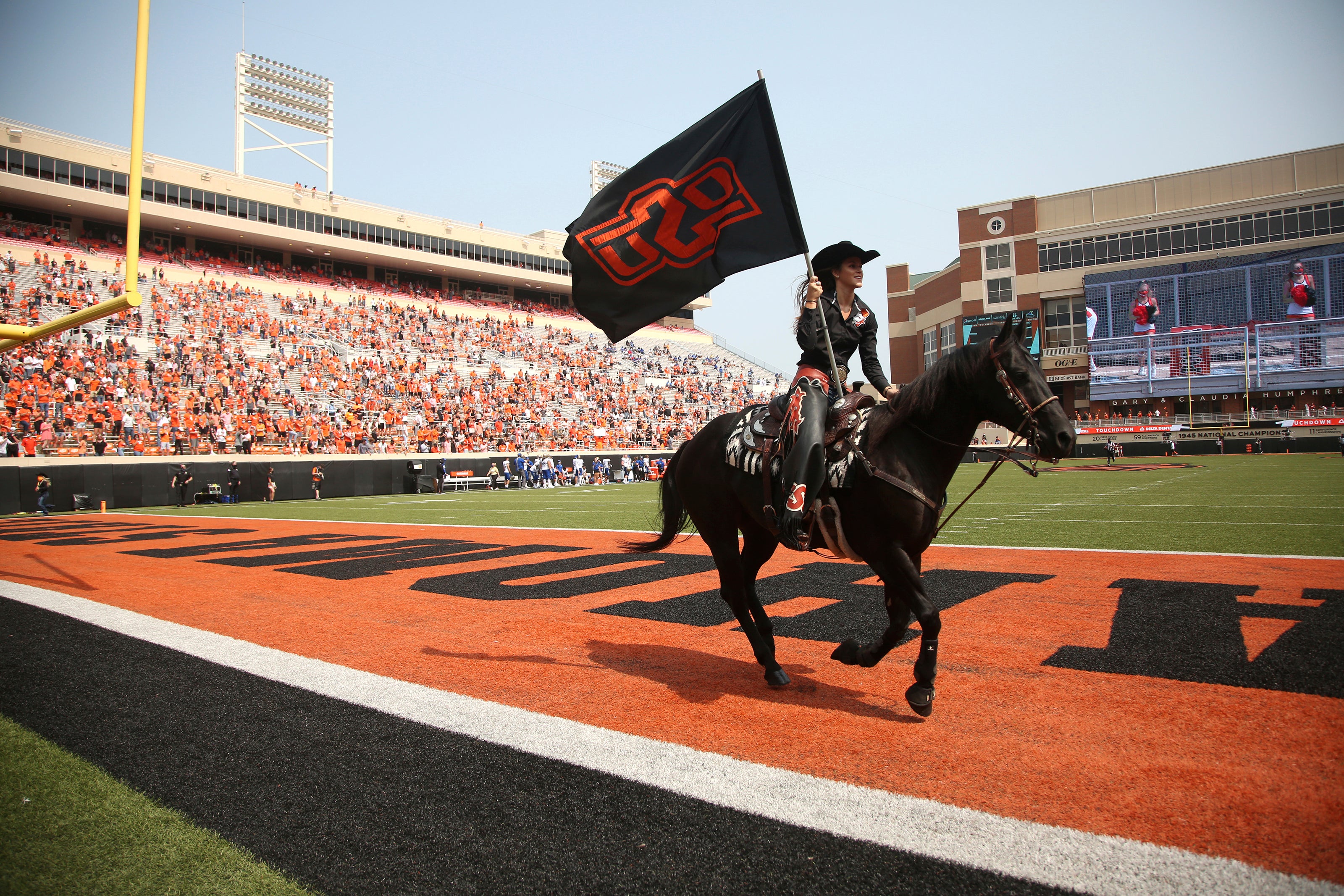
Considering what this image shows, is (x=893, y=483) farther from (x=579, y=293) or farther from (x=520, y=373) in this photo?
(x=520, y=373)

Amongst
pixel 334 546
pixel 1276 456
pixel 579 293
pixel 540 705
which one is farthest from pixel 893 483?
pixel 1276 456

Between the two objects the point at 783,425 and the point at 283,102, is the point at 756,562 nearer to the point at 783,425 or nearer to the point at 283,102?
the point at 783,425

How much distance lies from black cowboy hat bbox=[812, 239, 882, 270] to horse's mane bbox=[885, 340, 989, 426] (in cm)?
90

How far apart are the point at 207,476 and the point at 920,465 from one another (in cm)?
2988

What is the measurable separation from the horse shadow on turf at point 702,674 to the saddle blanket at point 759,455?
1.23 metres

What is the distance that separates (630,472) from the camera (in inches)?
1538

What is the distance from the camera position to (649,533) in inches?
524

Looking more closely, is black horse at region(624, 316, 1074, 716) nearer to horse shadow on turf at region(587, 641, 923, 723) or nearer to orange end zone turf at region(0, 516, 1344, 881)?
horse shadow on turf at region(587, 641, 923, 723)

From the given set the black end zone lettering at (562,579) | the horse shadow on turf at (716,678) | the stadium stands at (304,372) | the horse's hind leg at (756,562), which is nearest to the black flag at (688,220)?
the horse's hind leg at (756,562)

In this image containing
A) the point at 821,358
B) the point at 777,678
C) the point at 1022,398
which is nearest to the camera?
the point at 1022,398

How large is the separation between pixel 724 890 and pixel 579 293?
4316mm

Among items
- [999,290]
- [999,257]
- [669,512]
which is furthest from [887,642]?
[999,257]

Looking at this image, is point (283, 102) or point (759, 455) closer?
point (759, 455)

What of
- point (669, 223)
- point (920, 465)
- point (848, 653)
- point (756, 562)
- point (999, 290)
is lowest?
point (848, 653)
